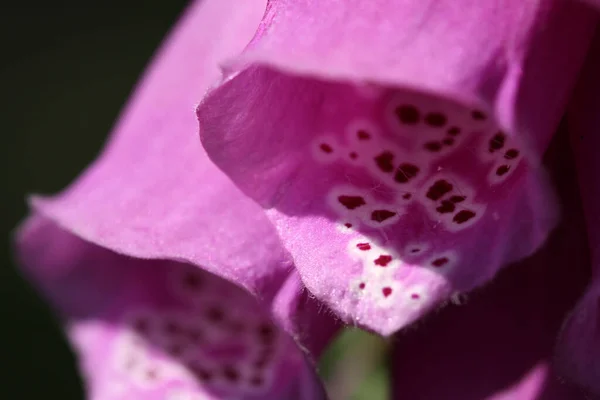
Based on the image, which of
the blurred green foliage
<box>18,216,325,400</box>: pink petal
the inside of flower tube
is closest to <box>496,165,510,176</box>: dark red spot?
the inside of flower tube

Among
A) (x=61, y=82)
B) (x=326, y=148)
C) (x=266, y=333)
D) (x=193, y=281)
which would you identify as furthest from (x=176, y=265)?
(x=61, y=82)

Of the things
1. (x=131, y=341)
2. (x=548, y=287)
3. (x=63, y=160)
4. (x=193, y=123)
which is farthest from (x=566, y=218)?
(x=63, y=160)

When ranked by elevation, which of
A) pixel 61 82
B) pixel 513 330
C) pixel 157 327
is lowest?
pixel 61 82

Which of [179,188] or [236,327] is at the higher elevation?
[179,188]

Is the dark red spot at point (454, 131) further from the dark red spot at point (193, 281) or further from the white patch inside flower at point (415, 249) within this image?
the dark red spot at point (193, 281)

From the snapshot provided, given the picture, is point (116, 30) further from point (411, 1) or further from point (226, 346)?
point (411, 1)

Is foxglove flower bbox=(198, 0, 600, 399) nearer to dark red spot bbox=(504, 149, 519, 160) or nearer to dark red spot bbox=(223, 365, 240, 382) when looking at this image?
dark red spot bbox=(504, 149, 519, 160)

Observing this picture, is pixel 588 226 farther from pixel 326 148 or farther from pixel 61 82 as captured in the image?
pixel 61 82

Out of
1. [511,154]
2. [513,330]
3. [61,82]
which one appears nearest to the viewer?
[511,154]
